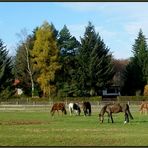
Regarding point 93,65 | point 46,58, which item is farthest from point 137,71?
point 46,58

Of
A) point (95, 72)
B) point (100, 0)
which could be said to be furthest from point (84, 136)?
point (95, 72)

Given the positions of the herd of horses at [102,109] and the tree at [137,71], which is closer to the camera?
the herd of horses at [102,109]

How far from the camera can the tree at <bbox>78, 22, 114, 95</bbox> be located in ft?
289

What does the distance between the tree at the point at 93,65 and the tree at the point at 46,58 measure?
5042 mm

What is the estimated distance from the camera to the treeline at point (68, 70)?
88.4 metres

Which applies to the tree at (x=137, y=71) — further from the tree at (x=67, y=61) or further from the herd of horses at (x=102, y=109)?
the herd of horses at (x=102, y=109)

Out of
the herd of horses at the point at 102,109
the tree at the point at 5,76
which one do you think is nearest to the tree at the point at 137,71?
the tree at the point at 5,76

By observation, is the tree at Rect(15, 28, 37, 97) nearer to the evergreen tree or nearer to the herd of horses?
the evergreen tree

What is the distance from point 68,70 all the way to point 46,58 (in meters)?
7.07

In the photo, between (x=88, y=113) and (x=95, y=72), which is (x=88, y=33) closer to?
(x=95, y=72)

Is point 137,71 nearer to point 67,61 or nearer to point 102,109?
point 67,61

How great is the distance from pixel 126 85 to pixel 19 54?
23.3 meters

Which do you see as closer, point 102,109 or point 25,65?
point 102,109

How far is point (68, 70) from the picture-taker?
9519cm
